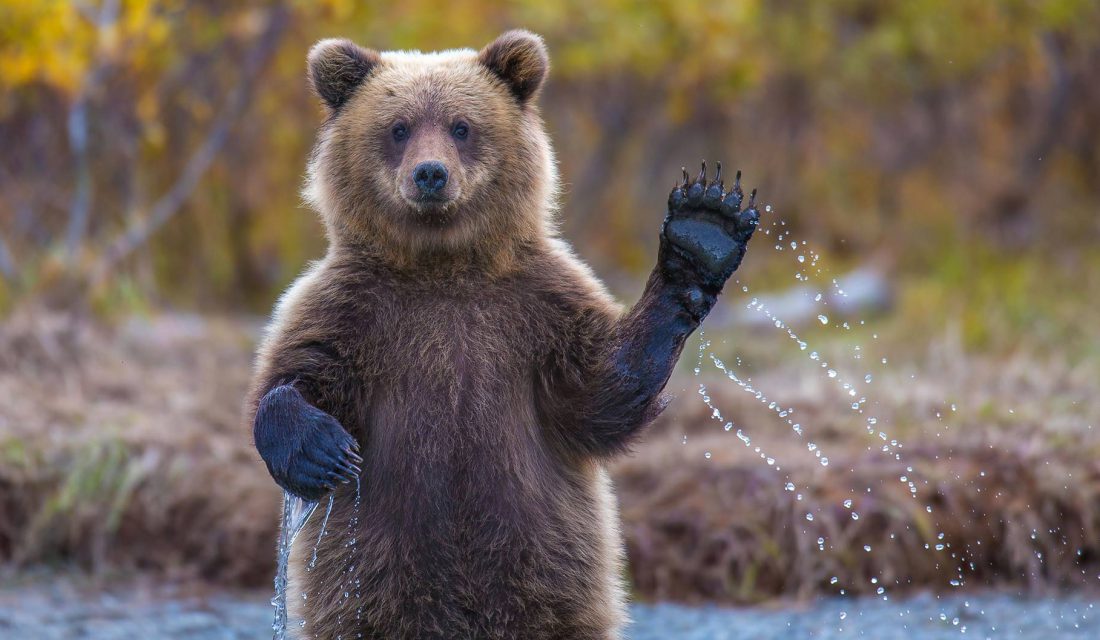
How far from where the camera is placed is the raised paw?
3604 mm

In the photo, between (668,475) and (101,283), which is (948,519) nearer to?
(668,475)

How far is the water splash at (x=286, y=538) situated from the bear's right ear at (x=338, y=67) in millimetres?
1126

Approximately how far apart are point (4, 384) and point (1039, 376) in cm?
542

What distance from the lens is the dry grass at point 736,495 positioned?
600 cm

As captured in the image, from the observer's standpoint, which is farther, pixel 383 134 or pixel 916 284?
pixel 916 284

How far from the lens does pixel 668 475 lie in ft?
21.5

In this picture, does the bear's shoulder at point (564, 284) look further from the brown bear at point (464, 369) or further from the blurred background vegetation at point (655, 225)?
the blurred background vegetation at point (655, 225)

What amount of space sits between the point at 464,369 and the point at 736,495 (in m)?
2.87

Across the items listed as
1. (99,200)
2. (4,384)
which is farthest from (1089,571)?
(99,200)

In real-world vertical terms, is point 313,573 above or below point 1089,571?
below

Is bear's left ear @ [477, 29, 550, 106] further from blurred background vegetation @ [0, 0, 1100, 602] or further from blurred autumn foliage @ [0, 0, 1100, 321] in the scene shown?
blurred autumn foliage @ [0, 0, 1100, 321]

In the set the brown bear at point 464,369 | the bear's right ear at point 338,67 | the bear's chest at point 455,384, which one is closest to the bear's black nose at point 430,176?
the brown bear at point 464,369

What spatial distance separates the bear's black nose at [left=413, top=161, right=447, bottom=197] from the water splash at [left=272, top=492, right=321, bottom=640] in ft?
2.86

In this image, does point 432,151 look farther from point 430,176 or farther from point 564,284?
point 564,284
